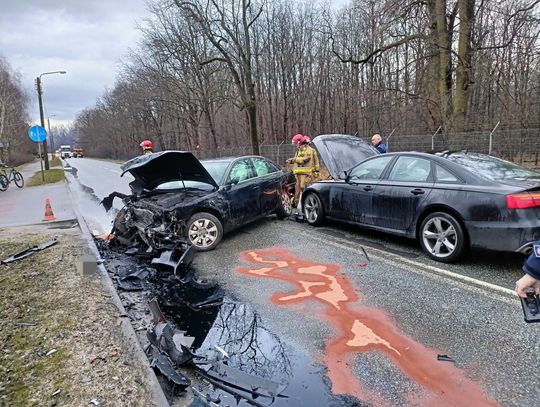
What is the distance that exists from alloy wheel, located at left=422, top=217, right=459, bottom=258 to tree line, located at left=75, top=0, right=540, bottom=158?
10177 millimetres

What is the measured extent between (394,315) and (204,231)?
364 centimetres

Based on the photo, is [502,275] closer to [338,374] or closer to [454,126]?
[338,374]

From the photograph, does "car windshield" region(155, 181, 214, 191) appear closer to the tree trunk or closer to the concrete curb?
the concrete curb

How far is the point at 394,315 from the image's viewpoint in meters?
3.79

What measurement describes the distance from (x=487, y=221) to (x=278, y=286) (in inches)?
106

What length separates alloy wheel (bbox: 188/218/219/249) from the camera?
6367 millimetres

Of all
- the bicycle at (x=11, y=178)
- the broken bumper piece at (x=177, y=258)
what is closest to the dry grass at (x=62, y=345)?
the broken bumper piece at (x=177, y=258)

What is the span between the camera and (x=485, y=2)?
14.5 m

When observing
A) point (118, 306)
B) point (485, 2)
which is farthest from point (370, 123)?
point (118, 306)

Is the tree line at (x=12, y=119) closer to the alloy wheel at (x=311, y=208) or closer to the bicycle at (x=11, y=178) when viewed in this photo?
the bicycle at (x=11, y=178)

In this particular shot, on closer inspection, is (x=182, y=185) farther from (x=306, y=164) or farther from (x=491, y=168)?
(x=491, y=168)

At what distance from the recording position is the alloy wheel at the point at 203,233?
6367mm

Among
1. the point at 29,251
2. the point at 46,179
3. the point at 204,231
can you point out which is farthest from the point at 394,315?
the point at 46,179

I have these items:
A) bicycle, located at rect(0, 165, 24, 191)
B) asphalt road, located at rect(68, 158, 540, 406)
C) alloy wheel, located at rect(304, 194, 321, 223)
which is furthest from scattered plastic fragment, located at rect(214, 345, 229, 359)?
bicycle, located at rect(0, 165, 24, 191)
